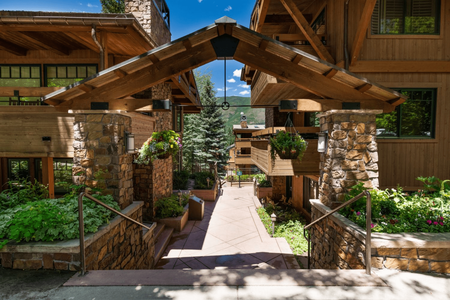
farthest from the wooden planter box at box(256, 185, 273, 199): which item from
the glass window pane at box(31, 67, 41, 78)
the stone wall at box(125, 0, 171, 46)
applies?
the glass window pane at box(31, 67, 41, 78)

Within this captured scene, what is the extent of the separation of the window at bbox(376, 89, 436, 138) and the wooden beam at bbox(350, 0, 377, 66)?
1813mm

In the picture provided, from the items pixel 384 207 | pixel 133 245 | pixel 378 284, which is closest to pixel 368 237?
pixel 378 284

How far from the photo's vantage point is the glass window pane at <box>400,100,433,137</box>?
6320 millimetres

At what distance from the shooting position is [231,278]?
317 centimetres

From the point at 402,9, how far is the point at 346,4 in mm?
1694

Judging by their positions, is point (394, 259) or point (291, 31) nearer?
point (394, 259)

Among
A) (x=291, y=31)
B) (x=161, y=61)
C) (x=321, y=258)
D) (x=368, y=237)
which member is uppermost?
(x=291, y=31)

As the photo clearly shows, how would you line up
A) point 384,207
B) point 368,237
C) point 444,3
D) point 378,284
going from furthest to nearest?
point 444,3 < point 384,207 < point 368,237 < point 378,284

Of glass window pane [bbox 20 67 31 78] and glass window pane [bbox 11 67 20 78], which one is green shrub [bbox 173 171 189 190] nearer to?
glass window pane [bbox 20 67 31 78]

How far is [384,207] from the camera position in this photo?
4.33 m

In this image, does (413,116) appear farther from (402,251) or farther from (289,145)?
(402,251)

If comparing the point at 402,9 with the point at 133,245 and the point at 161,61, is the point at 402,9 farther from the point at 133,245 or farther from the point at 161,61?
the point at 133,245

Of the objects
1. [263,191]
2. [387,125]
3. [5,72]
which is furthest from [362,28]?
[5,72]

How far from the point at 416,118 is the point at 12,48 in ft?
41.4
